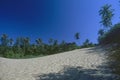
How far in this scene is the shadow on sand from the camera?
1248 centimetres

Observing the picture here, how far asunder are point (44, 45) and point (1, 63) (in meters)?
52.5

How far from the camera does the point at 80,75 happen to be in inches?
523

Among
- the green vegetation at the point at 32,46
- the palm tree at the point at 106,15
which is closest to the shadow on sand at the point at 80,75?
the palm tree at the point at 106,15

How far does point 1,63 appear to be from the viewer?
64.3 feet

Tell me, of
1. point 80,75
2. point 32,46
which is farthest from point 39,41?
point 80,75

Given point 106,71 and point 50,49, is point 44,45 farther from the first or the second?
point 106,71

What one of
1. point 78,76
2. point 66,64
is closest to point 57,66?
point 66,64

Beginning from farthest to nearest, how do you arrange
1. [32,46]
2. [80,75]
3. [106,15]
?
[32,46], [106,15], [80,75]

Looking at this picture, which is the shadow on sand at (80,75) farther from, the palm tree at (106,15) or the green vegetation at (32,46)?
the green vegetation at (32,46)

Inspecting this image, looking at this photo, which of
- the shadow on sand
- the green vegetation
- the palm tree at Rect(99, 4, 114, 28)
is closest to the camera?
the shadow on sand

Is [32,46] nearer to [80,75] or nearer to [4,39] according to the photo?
[4,39]

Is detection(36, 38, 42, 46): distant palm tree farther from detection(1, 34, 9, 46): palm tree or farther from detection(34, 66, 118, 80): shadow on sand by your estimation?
detection(34, 66, 118, 80): shadow on sand

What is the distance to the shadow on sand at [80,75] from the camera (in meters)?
12.5

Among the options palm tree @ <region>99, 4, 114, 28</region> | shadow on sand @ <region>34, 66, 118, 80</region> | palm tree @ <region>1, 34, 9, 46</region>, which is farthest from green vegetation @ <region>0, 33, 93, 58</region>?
shadow on sand @ <region>34, 66, 118, 80</region>
